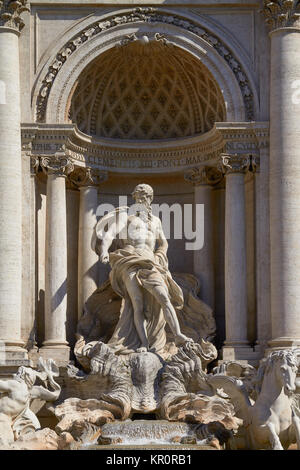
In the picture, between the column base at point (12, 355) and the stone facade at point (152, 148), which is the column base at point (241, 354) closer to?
the stone facade at point (152, 148)

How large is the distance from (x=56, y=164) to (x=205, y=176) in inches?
143

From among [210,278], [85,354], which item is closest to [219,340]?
[210,278]

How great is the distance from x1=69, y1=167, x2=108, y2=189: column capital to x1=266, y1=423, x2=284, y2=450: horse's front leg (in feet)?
28.3

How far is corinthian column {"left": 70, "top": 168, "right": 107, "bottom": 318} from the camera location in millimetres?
33031

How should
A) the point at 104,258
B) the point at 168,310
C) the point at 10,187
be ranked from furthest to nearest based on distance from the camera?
the point at 104,258
the point at 10,187
the point at 168,310

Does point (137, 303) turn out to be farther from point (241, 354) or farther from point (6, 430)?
point (6, 430)

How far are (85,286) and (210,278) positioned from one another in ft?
9.56

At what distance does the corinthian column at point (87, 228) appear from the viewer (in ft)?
108

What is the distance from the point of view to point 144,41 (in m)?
32.7

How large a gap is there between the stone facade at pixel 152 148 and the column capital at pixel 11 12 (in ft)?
0.08

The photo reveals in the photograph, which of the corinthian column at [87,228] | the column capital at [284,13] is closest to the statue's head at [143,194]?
the corinthian column at [87,228]

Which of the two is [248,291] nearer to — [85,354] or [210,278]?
[210,278]

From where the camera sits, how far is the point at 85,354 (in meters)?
30.9

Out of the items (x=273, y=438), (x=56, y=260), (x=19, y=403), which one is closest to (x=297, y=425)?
(x=273, y=438)
